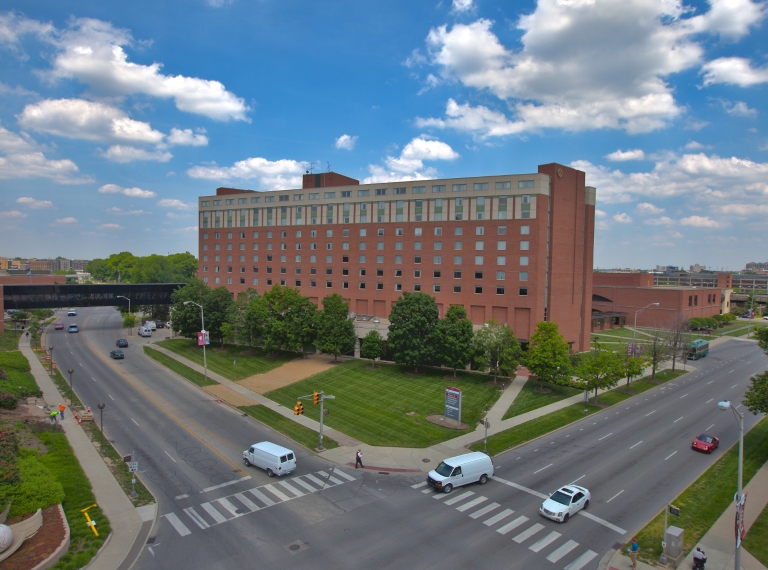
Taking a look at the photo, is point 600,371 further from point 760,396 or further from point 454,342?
point 454,342

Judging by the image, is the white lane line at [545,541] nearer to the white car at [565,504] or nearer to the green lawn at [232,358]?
the white car at [565,504]

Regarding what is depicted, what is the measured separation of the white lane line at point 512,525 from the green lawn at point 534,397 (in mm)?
17210

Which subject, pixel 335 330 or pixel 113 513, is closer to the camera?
pixel 113 513

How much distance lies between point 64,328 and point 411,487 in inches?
3732

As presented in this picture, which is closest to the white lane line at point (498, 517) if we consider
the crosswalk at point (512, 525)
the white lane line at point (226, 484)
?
the crosswalk at point (512, 525)

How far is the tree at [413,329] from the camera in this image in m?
50.8

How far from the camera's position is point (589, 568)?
18484mm

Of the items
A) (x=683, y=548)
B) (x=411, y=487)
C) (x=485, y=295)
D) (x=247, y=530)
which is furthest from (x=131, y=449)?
(x=485, y=295)

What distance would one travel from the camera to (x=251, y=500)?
2372cm

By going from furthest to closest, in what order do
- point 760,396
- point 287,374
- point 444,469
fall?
point 287,374, point 760,396, point 444,469

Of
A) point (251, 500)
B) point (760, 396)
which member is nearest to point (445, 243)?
point (760, 396)

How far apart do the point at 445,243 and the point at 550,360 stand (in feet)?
79.1

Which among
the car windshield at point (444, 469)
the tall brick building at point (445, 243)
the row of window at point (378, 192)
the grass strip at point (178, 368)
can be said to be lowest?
the grass strip at point (178, 368)

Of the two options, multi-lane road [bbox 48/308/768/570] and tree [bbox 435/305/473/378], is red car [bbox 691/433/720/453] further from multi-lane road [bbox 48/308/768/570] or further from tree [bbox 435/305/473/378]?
tree [bbox 435/305/473/378]
